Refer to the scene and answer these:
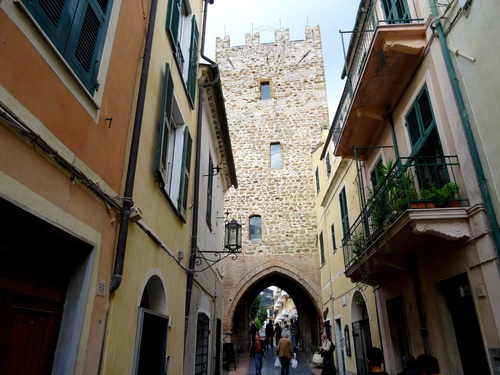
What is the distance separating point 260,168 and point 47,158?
20.1m

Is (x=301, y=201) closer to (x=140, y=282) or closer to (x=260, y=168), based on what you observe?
(x=260, y=168)

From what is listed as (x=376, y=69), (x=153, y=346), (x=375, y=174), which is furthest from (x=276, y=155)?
(x=153, y=346)

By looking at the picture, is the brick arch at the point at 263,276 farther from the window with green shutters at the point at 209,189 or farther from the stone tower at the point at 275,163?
the window with green shutters at the point at 209,189

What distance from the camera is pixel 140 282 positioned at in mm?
4633

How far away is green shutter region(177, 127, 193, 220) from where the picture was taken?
668 cm

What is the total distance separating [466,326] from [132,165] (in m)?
5.28

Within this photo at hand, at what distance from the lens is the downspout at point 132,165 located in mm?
3833

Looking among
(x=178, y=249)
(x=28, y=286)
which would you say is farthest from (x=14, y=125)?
(x=178, y=249)

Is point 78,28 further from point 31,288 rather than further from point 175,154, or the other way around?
point 175,154

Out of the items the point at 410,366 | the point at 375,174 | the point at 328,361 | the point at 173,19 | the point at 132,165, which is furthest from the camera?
the point at 328,361

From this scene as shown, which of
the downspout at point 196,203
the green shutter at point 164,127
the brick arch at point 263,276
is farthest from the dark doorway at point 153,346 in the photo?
the brick arch at point 263,276

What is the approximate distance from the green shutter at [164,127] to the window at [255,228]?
51.7ft

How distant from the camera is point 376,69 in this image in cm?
Answer: 726

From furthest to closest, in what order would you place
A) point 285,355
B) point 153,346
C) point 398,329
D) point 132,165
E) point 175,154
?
point 285,355
point 398,329
point 175,154
point 153,346
point 132,165
